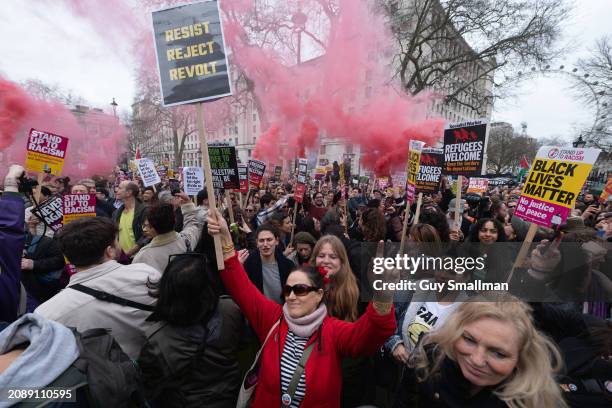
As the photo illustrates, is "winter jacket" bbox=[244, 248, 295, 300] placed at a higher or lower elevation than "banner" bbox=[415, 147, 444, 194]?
lower

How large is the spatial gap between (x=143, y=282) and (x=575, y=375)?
2.82 meters

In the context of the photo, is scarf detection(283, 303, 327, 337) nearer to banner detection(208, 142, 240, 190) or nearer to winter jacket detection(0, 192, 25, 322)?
winter jacket detection(0, 192, 25, 322)

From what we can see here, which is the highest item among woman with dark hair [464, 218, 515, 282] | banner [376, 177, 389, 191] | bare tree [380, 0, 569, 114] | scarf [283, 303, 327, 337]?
bare tree [380, 0, 569, 114]

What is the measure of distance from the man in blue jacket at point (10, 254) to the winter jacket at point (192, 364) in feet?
2.68

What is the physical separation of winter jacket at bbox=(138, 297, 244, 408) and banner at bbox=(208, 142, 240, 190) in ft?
11.8

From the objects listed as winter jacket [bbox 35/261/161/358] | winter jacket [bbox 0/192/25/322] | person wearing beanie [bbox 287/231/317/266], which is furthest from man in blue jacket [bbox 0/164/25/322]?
person wearing beanie [bbox 287/231/317/266]

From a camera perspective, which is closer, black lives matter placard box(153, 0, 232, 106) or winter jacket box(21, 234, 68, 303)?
black lives matter placard box(153, 0, 232, 106)

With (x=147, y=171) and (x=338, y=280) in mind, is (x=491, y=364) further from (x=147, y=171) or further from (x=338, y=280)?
(x=147, y=171)

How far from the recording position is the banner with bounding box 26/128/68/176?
4.94 m

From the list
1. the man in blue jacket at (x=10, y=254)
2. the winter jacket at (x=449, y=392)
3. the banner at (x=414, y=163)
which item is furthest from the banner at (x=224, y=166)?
the winter jacket at (x=449, y=392)

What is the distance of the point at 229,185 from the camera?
5.42 m

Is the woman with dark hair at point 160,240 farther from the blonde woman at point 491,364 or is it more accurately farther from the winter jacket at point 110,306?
the blonde woman at point 491,364

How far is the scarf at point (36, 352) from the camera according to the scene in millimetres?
1009

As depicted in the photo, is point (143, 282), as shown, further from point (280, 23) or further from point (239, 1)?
point (280, 23)
